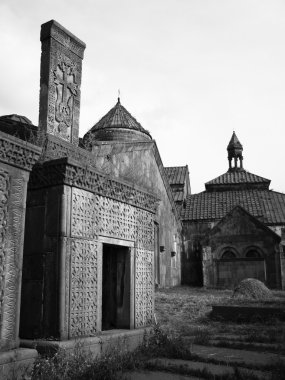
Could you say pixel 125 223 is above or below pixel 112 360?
above

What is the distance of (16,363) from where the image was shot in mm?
3092

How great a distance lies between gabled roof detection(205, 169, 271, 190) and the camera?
27969 millimetres

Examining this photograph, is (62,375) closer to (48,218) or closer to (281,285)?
(48,218)

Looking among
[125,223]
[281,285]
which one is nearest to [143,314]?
[125,223]

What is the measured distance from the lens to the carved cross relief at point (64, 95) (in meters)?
5.30

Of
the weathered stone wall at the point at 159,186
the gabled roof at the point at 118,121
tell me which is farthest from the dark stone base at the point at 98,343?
the gabled roof at the point at 118,121

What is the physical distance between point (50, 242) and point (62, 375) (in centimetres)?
119

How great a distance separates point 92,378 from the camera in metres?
3.35

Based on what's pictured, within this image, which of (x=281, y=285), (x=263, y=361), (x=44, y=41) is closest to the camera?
(x=263, y=361)

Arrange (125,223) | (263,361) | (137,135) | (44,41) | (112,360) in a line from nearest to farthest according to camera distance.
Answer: (112,360)
(263,361)
(125,223)
(44,41)
(137,135)

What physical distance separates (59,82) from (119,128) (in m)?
12.9

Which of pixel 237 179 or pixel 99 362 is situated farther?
pixel 237 179

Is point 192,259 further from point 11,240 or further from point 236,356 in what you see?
point 11,240

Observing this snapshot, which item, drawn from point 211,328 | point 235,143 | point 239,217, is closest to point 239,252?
point 239,217
